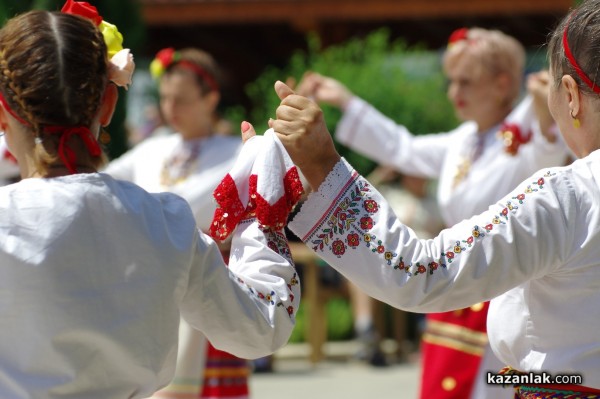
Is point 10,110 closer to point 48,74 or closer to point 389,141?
point 48,74

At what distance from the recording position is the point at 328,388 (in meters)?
6.88

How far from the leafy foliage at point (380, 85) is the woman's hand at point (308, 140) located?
20.9 feet

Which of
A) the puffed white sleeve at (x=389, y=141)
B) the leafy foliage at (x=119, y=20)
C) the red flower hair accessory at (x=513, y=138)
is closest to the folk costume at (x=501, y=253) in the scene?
the red flower hair accessory at (x=513, y=138)

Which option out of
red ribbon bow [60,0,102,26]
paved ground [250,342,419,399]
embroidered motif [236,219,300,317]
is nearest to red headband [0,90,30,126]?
red ribbon bow [60,0,102,26]

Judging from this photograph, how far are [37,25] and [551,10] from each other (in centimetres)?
840

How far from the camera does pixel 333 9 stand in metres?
9.93

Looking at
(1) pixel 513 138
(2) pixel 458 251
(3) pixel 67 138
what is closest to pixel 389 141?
(1) pixel 513 138

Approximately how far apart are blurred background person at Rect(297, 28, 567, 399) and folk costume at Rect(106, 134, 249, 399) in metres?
0.49

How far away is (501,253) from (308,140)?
0.43m

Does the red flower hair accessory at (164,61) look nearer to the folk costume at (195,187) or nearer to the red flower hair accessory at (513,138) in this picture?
the folk costume at (195,187)

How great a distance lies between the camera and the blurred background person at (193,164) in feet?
13.6

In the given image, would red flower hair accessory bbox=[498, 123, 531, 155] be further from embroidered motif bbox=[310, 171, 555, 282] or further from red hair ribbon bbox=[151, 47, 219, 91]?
embroidered motif bbox=[310, 171, 555, 282]

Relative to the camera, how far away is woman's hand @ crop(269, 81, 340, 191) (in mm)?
2078

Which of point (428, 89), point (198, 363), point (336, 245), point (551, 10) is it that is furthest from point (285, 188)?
point (551, 10)
